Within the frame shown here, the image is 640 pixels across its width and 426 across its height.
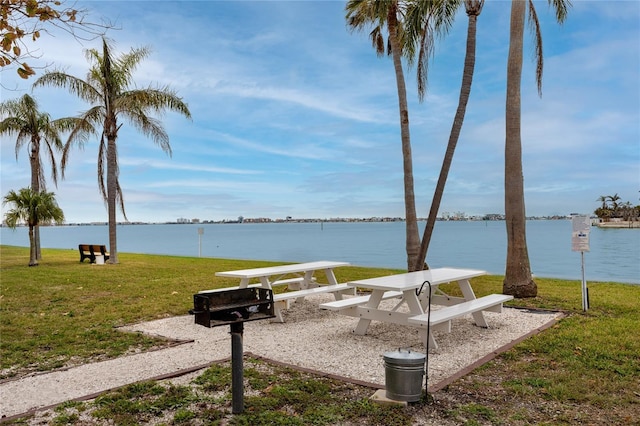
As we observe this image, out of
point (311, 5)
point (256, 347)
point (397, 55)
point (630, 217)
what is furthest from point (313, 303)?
point (630, 217)

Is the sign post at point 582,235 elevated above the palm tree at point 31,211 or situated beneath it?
situated beneath

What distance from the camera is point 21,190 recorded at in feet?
55.1

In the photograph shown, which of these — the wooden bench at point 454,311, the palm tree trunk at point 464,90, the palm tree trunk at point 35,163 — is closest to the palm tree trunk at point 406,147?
the palm tree trunk at point 464,90

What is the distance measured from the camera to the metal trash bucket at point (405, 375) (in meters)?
3.77

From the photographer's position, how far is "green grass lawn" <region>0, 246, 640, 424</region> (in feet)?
12.5

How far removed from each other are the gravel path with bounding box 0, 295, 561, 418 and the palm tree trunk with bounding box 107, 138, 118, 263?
11.3 meters

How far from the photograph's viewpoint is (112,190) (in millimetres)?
17859

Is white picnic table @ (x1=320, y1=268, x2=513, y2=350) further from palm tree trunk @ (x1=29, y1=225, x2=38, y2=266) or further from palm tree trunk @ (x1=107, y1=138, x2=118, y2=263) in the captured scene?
palm tree trunk @ (x1=29, y1=225, x2=38, y2=266)

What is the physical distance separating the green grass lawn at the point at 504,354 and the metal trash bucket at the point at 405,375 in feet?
0.42

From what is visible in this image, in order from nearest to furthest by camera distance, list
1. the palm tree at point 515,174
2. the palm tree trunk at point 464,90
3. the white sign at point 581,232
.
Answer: the white sign at point 581,232 → the palm tree at point 515,174 → the palm tree trunk at point 464,90

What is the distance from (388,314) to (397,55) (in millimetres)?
7920

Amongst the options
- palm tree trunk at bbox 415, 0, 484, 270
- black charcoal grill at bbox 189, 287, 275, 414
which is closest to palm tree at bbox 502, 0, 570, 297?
palm tree trunk at bbox 415, 0, 484, 270

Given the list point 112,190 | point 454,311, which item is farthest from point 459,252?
point 454,311

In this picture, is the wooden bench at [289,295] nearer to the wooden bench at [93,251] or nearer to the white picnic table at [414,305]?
the white picnic table at [414,305]
